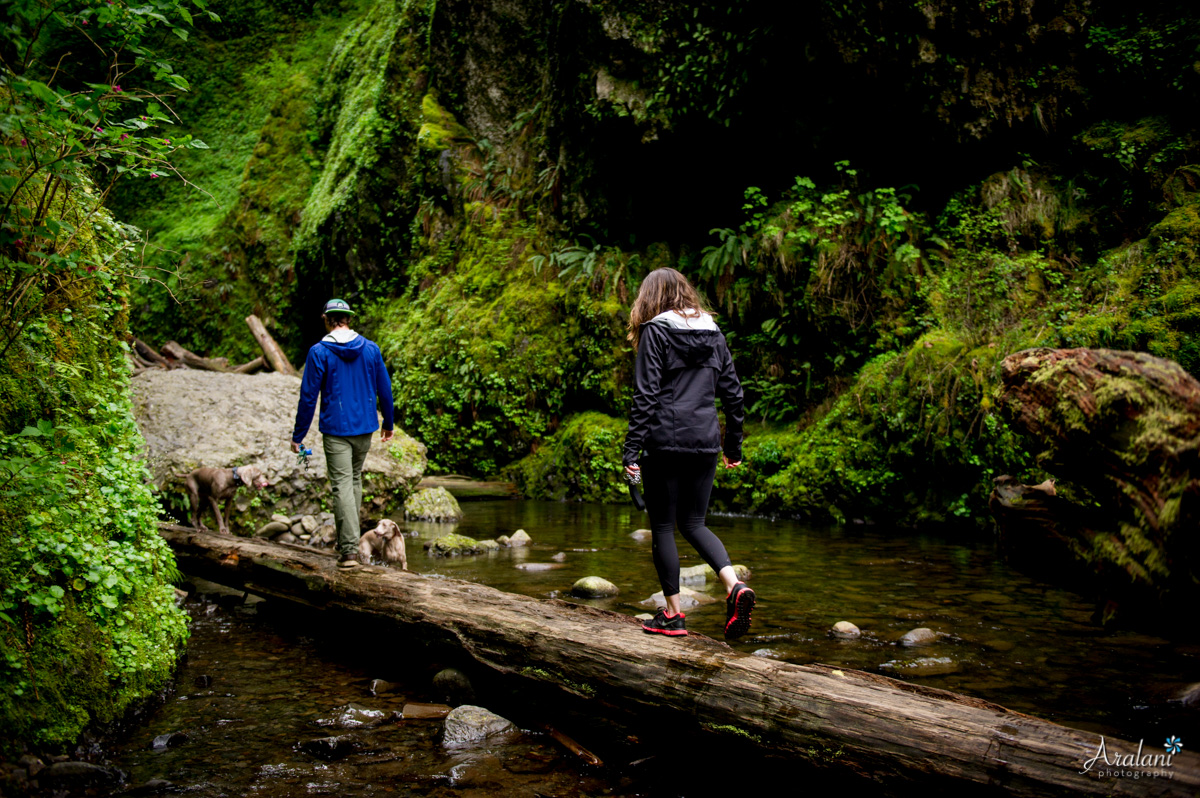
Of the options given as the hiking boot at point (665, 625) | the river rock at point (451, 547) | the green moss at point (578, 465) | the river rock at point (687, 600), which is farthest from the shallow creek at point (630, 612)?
the green moss at point (578, 465)

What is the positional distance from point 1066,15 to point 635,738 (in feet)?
44.3

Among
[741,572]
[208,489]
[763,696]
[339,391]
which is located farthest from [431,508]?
[763,696]

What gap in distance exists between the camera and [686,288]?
4500 millimetres

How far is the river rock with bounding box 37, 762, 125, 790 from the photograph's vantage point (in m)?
2.92

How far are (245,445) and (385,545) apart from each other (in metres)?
3.08

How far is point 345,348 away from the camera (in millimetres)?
6000

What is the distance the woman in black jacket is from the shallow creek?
1.12 meters

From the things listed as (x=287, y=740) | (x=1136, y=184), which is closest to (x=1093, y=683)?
(x=287, y=740)

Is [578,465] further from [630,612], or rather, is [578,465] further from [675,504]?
[675,504]

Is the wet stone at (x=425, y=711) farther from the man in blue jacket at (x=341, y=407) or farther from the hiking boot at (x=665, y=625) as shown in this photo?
the man in blue jacket at (x=341, y=407)

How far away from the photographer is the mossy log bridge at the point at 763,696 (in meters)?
2.44

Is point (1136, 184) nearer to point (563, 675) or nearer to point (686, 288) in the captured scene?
point (686, 288)

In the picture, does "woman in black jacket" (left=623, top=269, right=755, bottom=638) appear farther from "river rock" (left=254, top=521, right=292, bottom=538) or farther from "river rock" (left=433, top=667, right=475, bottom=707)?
"river rock" (left=254, top=521, right=292, bottom=538)

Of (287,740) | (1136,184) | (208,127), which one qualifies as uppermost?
(208,127)
